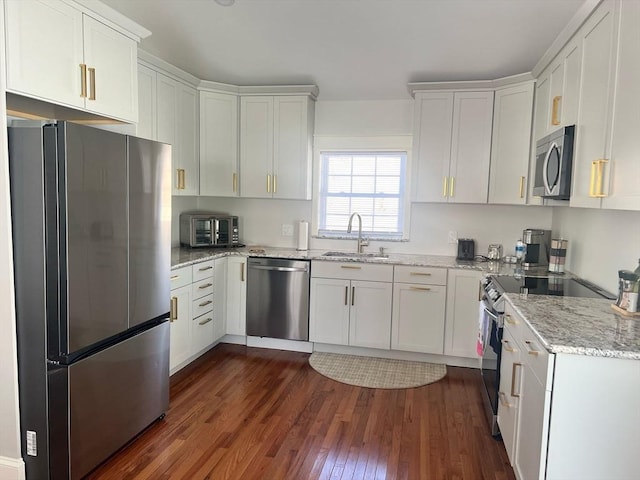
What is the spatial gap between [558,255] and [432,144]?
4.60ft

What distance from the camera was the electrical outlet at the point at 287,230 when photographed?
4.72 metres

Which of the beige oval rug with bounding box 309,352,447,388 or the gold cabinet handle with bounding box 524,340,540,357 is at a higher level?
the gold cabinet handle with bounding box 524,340,540,357

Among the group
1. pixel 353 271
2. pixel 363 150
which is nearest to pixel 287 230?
pixel 353 271

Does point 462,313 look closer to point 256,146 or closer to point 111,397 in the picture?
point 256,146

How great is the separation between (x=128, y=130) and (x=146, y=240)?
2.48ft

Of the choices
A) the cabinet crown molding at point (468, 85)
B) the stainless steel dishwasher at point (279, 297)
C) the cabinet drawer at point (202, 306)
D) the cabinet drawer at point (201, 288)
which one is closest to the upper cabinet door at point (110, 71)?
the cabinet drawer at point (201, 288)

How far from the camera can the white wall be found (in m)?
2.47

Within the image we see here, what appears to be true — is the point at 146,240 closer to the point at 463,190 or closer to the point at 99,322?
the point at 99,322

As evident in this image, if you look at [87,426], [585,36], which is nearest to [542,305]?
[585,36]

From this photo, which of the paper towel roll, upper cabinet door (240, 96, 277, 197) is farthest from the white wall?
upper cabinet door (240, 96, 277, 197)

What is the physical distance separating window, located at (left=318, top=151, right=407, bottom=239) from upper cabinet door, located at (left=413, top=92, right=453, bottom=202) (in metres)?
0.41

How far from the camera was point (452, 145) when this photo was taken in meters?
3.98

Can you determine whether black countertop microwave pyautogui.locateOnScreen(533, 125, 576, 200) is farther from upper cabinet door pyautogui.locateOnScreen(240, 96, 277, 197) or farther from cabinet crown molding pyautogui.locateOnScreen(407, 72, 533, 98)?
upper cabinet door pyautogui.locateOnScreen(240, 96, 277, 197)

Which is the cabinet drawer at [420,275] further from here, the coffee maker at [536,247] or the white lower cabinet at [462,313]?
the coffee maker at [536,247]
